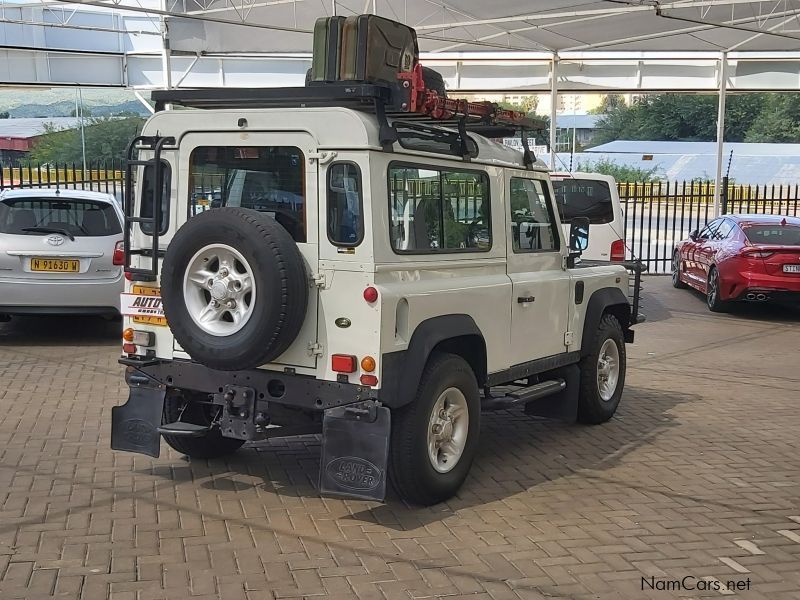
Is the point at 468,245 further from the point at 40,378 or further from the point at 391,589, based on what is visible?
the point at 40,378

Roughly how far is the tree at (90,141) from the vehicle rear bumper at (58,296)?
1243 cm

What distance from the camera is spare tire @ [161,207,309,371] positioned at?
191 inches

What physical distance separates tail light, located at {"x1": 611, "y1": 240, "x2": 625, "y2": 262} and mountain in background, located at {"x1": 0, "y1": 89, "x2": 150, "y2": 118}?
22.3 meters

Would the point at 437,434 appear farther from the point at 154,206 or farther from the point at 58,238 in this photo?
the point at 58,238

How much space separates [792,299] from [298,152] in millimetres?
10329

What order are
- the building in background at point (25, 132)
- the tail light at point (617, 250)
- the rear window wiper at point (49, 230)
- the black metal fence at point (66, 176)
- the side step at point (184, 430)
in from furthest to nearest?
the building in background at point (25, 132), the black metal fence at point (66, 176), the tail light at point (617, 250), the rear window wiper at point (49, 230), the side step at point (184, 430)

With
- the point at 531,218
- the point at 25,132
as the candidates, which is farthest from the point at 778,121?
the point at 531,218

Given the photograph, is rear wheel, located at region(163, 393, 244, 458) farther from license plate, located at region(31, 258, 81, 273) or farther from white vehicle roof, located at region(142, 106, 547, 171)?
license plate, located at region(31, 258, 81, 273)

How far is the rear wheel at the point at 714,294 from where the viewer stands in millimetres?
14320

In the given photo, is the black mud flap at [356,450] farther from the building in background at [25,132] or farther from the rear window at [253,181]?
the building in background at [25,132]

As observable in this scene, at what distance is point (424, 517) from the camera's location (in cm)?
531

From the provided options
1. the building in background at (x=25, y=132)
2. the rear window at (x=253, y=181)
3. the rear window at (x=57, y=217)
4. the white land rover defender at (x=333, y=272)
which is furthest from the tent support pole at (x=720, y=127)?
the building in background at (x=25, y=132)

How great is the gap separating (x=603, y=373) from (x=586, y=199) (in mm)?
5189

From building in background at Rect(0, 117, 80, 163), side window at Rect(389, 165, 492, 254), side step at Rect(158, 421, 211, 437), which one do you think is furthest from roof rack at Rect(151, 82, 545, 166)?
building in background at Rect(0, 117, 80, 163)
